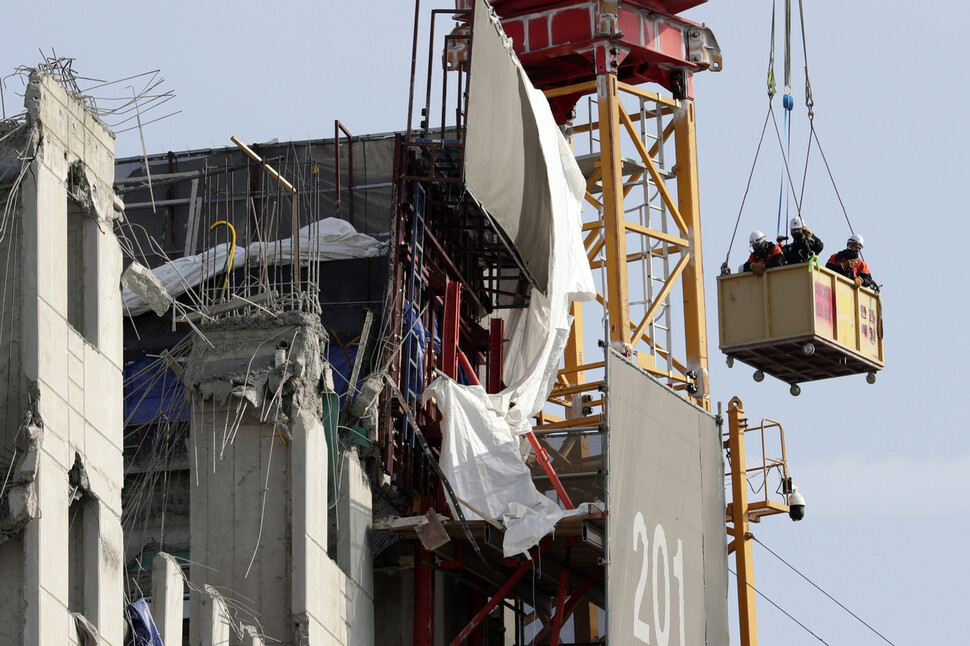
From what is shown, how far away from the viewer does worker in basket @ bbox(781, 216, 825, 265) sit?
3528 centimetres

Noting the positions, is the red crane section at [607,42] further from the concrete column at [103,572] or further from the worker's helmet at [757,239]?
the concrete column at [103,572]

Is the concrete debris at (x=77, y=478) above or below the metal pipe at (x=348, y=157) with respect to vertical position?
below

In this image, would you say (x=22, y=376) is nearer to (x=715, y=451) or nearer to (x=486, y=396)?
(x=486, y=396)

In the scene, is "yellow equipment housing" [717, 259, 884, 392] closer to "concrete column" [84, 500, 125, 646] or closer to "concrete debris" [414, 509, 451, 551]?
"concrete debris" [414, 509, 451, 551]

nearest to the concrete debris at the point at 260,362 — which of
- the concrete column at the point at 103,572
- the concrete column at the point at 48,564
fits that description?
the concrete column at the point at 103,572

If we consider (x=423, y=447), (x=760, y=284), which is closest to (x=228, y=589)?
(x=423, y=447)

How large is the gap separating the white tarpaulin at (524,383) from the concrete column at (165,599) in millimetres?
7481

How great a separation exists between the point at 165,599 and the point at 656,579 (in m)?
10.5

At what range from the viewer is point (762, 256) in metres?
35.6

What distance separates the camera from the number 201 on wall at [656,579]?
29.5m

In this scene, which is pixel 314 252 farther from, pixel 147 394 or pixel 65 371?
pixel 65 371

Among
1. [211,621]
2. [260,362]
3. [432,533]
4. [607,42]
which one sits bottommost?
[211,621]

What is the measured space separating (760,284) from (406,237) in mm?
6395

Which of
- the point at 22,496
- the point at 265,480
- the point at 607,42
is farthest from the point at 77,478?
the point at 607,42
